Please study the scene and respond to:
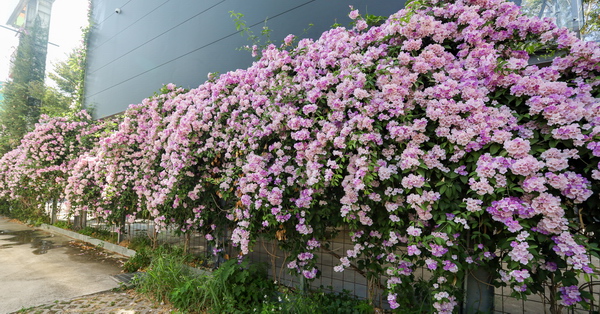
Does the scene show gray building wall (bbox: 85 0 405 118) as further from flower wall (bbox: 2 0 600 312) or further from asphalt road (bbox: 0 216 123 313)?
asphalt road (bbox: 0 216 123 313)

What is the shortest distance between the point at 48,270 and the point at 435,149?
626cm

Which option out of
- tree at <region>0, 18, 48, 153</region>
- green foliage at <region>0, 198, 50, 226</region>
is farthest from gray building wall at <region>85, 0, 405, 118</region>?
tree at <region>0, 18, 48, 153</region>

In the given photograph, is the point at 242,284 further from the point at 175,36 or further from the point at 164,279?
the point at 175,36

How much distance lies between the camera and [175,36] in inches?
281

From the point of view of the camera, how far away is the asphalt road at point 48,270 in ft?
12.7

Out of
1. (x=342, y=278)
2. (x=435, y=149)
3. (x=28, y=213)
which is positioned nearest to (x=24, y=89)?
(x=28, y=213)

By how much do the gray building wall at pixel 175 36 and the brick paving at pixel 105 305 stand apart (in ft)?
12.8

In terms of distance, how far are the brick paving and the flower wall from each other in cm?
148

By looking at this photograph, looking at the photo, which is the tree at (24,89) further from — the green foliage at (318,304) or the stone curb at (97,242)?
the green foliage at (318,304)

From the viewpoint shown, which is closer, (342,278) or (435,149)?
(435,149)

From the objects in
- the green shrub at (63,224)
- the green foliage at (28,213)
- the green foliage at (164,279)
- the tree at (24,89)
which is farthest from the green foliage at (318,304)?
the tree at (24,89)

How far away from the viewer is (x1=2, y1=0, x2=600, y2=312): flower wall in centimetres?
187

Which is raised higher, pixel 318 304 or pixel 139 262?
pixel 318 304

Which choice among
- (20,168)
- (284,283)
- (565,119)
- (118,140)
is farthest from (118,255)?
(565,119)
